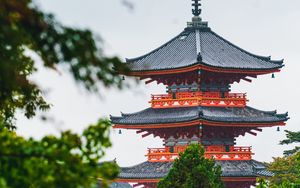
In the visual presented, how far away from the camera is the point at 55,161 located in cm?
1225

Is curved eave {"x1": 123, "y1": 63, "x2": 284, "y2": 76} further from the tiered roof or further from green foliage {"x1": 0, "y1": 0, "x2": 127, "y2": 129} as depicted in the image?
green foliage {"x1": 0, "y1": 0, "x2": 127, "y2": 129}

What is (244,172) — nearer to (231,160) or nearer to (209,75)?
(231,160)

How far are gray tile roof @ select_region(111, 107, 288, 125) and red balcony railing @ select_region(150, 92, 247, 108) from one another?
0.94ft

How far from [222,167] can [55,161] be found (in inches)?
1567

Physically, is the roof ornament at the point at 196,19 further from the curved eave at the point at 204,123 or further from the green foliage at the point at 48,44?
the green foliage at the point at 48,44

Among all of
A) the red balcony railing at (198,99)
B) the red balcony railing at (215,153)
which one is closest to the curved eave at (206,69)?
the red balcony railing at (198,99)

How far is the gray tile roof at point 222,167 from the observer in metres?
51.3

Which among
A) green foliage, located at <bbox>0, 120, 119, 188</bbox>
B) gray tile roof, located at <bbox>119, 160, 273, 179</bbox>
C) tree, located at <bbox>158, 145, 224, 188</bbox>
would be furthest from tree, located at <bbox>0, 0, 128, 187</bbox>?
gray tile roof, located at <bbox>119, 160, 273, 179</bbox>

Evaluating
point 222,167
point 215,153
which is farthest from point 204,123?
point 222,167

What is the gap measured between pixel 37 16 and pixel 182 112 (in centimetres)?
4122

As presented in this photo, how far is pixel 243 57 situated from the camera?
2196 inches

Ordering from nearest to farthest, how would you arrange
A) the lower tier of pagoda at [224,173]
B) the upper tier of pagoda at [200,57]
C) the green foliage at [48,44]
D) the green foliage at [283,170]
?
the green foliage at [48,44]
the lower tier of pagoda at [224,173]
the upper tier of pagoda at [200,57]
the green foliage at [283,170]

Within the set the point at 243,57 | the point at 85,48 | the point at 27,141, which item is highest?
the point at 243,57

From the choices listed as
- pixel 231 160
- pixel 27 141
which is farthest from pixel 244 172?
pixel 27 141
